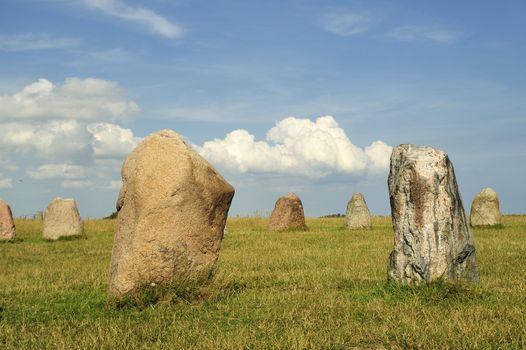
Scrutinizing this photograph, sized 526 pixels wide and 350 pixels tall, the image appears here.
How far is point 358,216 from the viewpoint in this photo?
31625 mm

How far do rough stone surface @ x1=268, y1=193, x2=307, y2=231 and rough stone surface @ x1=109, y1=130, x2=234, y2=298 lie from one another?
20.3 m

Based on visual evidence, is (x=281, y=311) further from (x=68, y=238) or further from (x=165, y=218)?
(x=68, y=238)

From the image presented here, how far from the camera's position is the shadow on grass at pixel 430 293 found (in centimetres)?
1000

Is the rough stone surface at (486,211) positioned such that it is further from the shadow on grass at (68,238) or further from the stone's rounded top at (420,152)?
the stone's rounded top at (420,152)

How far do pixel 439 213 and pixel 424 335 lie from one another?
350 cm

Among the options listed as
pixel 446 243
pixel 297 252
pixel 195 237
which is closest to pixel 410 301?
pixel 446 243

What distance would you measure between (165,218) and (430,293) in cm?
450

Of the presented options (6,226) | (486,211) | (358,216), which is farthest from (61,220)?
(486,211)

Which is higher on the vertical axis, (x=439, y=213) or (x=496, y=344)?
(x=439, y=213)

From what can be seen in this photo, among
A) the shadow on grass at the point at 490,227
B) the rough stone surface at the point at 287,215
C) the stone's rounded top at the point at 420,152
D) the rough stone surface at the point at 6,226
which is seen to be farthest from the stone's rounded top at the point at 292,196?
the stone's rounded top at the point at 420,152

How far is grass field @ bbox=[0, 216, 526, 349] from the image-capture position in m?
7.72

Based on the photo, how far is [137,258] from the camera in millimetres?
10289

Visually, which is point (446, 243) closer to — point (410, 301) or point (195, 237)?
point (410, 301)

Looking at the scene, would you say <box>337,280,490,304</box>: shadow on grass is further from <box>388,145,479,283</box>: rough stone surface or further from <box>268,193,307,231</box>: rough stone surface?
<box>268,193,307,231</box>: rough stone surface
